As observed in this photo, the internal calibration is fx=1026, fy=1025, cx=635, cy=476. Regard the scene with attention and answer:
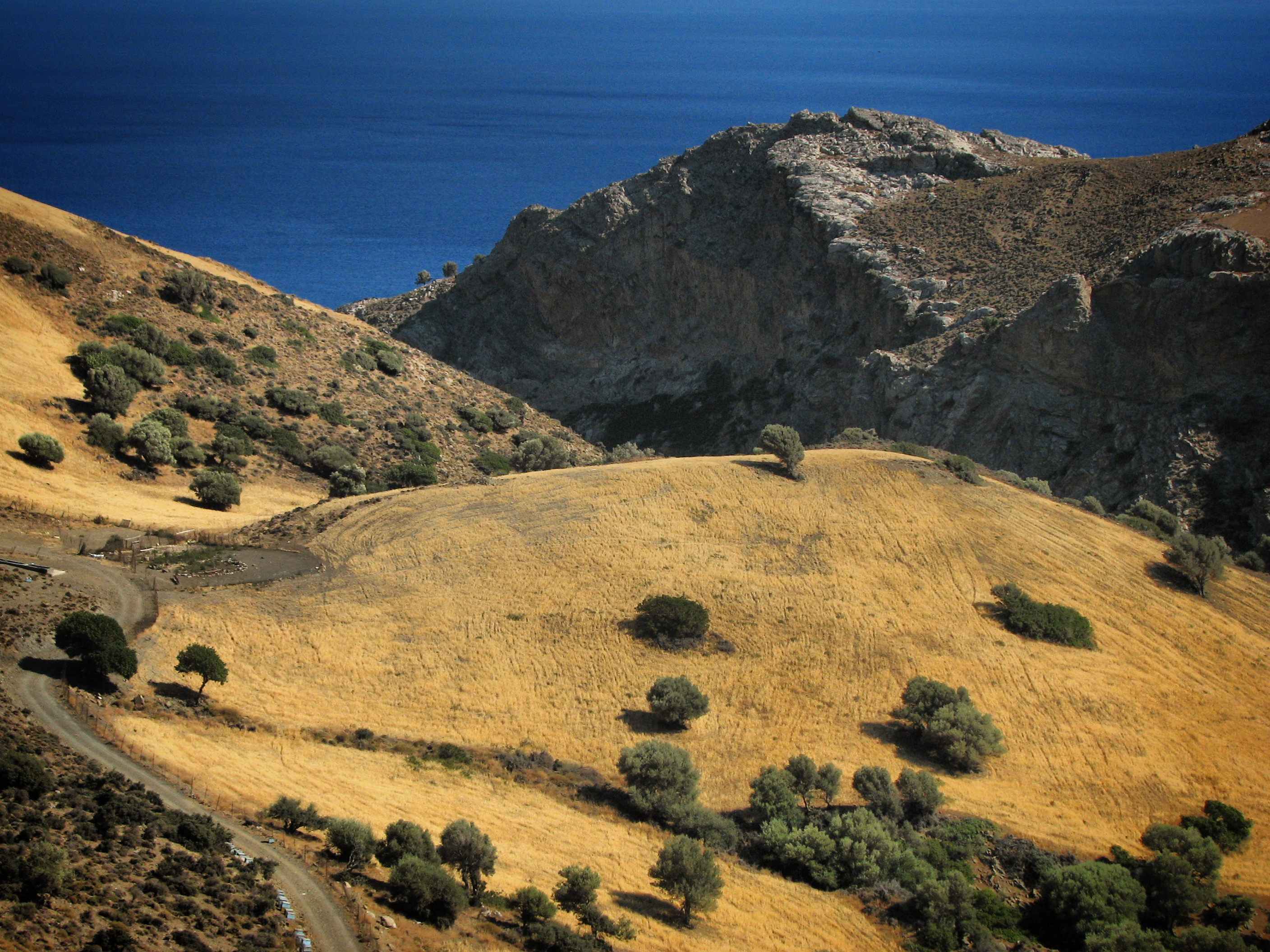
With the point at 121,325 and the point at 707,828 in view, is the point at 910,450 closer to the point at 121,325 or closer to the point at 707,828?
the point at 707,828

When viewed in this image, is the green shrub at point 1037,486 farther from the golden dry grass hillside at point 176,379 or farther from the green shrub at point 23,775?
the green shrub at point 23,775

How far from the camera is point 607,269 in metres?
73.1

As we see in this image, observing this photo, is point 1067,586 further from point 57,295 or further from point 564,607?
point 57,295

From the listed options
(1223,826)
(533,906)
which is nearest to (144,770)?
(533,906)

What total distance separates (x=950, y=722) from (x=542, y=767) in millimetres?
8932

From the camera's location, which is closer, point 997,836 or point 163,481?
point 997,836

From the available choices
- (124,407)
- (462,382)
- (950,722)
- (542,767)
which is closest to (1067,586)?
(950,722)

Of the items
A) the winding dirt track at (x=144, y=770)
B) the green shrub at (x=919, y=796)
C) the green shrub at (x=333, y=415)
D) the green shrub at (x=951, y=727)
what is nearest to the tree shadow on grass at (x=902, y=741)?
the green shrub at (x=951, y=727)

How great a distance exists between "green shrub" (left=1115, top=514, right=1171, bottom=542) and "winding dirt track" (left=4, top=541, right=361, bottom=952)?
28394mm

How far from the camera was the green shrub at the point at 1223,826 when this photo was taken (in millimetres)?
20297

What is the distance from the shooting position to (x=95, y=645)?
1991 centimetres

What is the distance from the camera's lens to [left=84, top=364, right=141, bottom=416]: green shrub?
39.8m

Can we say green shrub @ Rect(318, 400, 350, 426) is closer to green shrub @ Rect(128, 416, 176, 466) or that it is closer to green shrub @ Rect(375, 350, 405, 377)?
Answer: green shrub @ Rect(375, 350, 405, 377)

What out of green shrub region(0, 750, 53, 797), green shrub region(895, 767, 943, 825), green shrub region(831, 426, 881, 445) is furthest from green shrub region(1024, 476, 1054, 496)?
green shrub region(0, 750, 53, 797)
